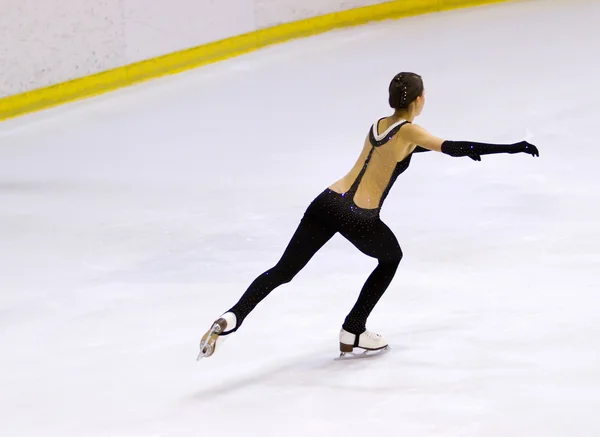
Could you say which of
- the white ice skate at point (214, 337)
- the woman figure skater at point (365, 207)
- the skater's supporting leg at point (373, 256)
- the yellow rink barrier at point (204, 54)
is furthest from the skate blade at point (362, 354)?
the yellow rink barrier at point (204, 54)

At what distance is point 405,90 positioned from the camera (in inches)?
148

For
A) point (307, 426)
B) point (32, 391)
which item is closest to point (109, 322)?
point (32, 391)

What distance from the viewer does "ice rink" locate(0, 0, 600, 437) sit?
3725mm

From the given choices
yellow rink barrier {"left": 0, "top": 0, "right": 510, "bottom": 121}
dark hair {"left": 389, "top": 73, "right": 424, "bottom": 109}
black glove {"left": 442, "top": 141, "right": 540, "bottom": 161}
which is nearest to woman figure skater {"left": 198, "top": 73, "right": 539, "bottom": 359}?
dark hair {"left": 389, "top": 73, "right": 424, "bottom": 109}

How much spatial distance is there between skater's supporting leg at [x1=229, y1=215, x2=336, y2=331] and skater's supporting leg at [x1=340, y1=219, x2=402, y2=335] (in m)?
0.08

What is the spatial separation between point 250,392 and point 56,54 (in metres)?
5.15

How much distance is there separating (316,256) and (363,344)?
1.41 metres

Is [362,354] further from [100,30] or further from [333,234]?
[100,30]

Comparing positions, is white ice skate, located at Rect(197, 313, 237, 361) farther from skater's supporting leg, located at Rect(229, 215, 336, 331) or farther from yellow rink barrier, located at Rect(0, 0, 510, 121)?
yellow rink barrier, located at Rect(0, 0, 510, 121)

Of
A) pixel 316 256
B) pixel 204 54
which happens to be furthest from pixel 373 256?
pixel 204 54

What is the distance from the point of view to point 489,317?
447 centimetres

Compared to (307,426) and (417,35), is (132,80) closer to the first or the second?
(417,35)

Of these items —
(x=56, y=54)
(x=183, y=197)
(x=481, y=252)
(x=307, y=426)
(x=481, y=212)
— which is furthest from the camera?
(x=56, y=54)

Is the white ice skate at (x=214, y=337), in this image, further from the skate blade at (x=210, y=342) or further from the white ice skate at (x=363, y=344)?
the white ice skate at (x=363, y=344)
